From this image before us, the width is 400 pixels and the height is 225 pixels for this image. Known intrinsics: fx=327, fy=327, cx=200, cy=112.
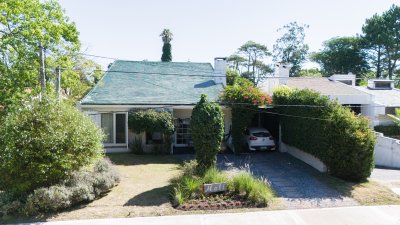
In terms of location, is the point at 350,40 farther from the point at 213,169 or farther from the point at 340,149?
the point at 213,169

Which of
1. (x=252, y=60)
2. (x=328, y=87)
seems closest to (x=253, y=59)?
(x=252, y=60)

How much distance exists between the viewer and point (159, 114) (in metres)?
18.5

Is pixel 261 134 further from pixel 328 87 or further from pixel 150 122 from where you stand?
pixel 328 87

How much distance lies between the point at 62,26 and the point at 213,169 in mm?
11461

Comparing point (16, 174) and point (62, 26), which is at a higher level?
point (62, 26)

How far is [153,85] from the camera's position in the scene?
2202 cm

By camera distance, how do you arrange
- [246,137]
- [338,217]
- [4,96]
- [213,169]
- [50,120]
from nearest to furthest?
[338,217], [50,120], [213,169], [4,96], [246,137]

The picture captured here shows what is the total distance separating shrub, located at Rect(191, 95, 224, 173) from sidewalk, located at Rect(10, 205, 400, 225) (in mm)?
2971

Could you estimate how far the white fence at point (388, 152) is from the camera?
57.8ft

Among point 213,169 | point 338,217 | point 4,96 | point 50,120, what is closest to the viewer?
point 338,217

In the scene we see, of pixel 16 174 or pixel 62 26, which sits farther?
pixel 62 26

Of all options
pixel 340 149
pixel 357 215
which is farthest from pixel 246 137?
pixel 357 215

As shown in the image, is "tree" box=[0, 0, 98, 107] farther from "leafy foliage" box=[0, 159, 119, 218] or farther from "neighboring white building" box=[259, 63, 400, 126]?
"neighboring white building" box=[259, 63, 400, 126]

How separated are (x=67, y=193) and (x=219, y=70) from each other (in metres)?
15.0
